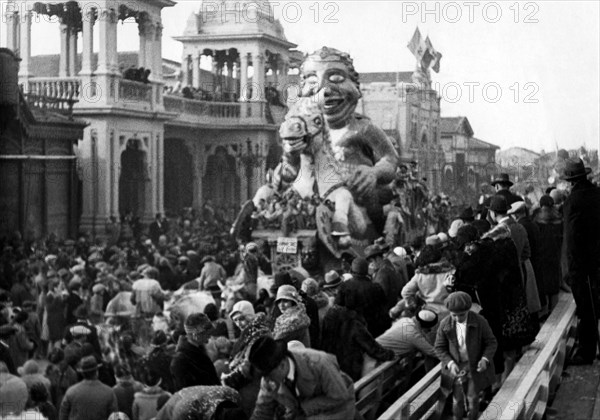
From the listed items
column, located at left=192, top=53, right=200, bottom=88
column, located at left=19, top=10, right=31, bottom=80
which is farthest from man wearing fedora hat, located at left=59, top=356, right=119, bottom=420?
column, located at left=192, top=53, right=200, bottom=88

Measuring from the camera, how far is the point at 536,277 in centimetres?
802

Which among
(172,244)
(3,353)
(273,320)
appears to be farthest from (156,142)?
(273,320)

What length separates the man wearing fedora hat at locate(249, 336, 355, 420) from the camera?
3701 millimetres

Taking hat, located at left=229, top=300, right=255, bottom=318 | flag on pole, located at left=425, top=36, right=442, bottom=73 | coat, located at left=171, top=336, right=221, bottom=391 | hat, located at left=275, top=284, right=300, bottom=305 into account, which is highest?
flag on pole, located at left=425, top=36, right=442, bottom=73

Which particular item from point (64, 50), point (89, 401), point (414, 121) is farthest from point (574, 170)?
point (414, 121)

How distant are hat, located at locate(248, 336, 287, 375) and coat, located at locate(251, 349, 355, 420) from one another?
0.11m

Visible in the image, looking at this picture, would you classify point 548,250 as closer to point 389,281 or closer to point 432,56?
Result: point 389,281

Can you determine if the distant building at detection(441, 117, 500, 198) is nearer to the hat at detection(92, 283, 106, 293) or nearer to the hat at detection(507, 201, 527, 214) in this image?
the hat at detection(507, 201, 527, 214)

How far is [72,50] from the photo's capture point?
1114 centimetres

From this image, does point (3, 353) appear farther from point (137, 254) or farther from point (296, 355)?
point (137, 254)

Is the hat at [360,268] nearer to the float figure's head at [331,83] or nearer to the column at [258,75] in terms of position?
the float figure's head at [331,83]

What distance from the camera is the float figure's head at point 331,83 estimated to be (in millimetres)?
12062

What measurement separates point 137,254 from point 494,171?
563cm

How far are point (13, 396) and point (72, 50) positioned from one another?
22.1ft
